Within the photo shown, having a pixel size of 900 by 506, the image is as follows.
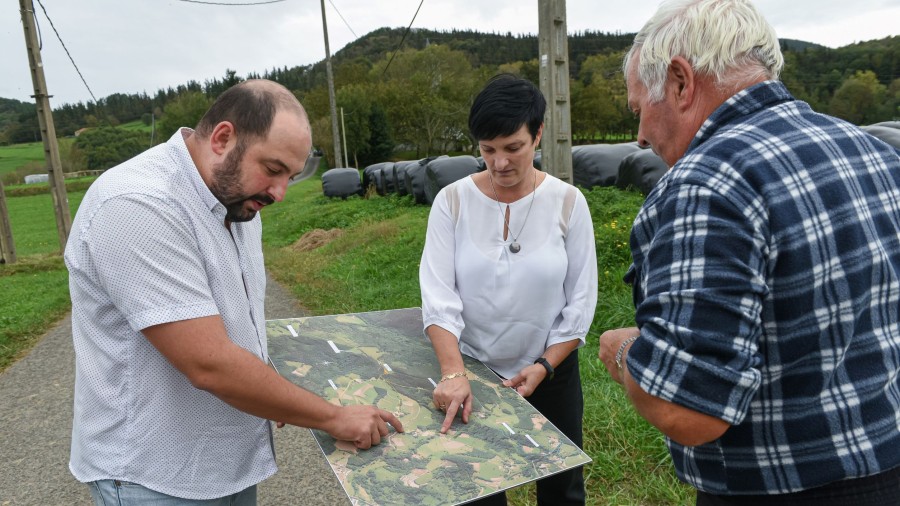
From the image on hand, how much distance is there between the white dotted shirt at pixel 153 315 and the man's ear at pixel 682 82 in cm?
119

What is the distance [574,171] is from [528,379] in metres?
11.7

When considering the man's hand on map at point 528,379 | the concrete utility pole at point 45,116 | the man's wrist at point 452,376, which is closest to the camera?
the man's wrist at point 452,376

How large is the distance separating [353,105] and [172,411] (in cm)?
5751

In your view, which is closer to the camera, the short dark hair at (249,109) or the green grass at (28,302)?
the short dark hair at (249,109)

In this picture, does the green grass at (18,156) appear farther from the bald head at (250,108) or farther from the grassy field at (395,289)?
the bald head at (250,108)

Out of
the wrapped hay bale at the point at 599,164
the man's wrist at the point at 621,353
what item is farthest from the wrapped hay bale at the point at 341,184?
the man's wrist at the point at 621,353

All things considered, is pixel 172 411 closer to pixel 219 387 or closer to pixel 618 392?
pixel 219 387

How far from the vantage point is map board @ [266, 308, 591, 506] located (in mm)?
1570

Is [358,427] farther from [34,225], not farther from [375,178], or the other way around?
[34,225]

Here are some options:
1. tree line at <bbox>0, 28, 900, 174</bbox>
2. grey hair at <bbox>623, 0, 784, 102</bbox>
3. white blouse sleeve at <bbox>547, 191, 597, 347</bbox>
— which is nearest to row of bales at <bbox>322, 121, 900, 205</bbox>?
white blouse sleeve at <bbox>547, 191, 597, 347</bbox>

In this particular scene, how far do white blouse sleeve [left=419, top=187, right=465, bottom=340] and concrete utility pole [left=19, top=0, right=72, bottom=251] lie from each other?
12.0 metres

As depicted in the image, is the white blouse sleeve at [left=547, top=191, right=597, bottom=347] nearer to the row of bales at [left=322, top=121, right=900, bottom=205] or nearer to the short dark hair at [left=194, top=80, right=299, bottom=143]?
the short dark hair at [left=194, top=80, right=299, bottom=143]

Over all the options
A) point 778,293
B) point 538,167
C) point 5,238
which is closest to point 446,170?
point 538,167

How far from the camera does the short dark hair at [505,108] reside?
2.20 metres
